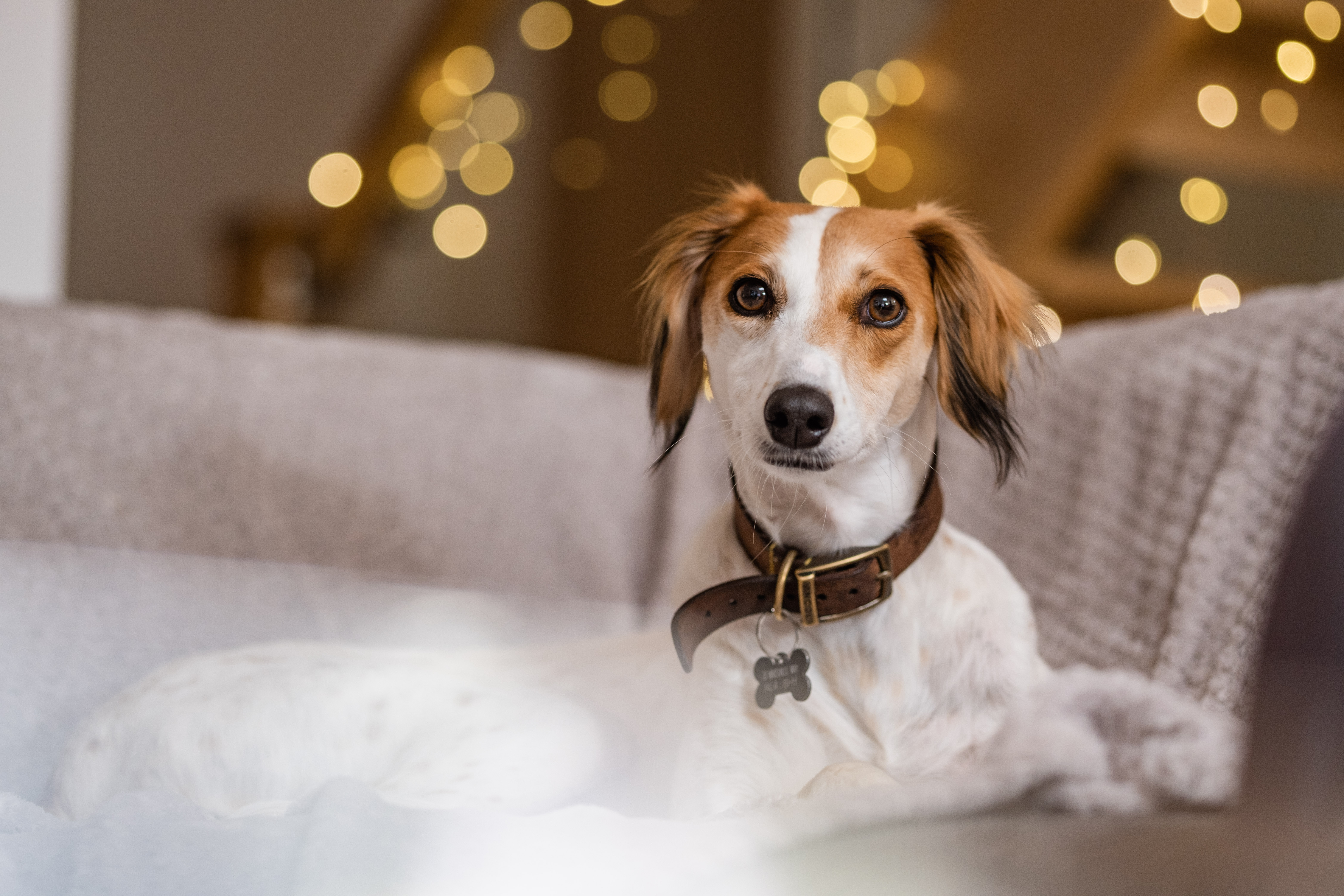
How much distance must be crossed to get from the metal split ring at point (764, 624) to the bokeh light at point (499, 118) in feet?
12.8

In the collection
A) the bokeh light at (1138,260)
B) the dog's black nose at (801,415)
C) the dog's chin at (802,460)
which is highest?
the bokeh light at (1138,260)

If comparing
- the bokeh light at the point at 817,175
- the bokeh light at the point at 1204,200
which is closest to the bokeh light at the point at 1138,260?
the bokeh light at the point at 1204,200

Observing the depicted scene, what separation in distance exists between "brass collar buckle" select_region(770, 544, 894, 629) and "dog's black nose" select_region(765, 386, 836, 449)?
10 centimetres

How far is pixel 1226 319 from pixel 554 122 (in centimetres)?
377

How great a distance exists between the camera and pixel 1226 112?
2.13 metres

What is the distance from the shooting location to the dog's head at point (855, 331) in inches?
28.2

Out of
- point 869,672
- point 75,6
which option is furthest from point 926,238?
point 75,6

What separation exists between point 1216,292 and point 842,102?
1868 mm

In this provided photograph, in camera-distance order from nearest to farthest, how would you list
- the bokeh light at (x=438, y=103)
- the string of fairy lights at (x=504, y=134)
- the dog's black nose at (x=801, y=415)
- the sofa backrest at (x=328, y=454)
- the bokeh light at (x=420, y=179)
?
1. the dog's black nose at (x=801, y=415)
2. the sofa backrest at (x=328, y=454)
3. the bokeh light at (x=438, y=103)
4. the bokeh light at (x=420, y=179)
5. the string of fairy lights at (x=504, y=134)

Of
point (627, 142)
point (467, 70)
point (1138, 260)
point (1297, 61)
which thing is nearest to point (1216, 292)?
point (1138, 260)

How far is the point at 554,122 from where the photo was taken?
4398 mm

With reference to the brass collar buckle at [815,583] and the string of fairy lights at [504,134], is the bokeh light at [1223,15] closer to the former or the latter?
the brass collar buckle at [815,583]

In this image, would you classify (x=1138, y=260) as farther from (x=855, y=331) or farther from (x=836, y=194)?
(x=855, y=331)

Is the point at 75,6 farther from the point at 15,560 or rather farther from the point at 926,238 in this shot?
the point at 926,238
